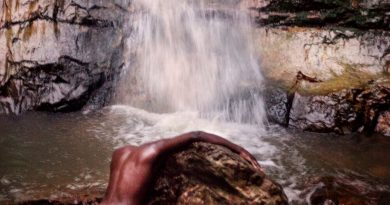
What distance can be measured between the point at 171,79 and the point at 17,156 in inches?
129

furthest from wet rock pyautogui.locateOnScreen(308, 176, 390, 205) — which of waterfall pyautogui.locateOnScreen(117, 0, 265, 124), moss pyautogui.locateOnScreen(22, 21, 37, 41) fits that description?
moss pyautogui.locateOnScreen(22, 21, 37, 41)

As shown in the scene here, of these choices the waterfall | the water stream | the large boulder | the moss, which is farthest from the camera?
the waterfall

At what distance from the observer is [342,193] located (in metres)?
4.25

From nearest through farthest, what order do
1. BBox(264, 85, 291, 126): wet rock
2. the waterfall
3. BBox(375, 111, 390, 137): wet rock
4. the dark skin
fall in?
the dark skin < BBox(375, 111, 390, 137): wet rock < BBox(264, 85, 291, 126): wet rock < the waterfall

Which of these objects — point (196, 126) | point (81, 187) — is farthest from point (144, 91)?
point (81, 187)

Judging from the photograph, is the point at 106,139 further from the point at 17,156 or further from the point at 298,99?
the point at 298,99

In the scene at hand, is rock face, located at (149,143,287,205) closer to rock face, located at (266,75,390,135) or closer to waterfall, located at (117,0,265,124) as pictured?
rock face, located at (266,75,390,135)

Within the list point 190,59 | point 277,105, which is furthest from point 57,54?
point 277,105

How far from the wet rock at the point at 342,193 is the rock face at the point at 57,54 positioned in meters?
4.12

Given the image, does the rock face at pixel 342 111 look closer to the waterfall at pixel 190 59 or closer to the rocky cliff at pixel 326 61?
the rocky cliff at pixel 326 61

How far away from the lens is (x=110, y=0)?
755cm

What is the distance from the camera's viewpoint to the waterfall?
7.25 m

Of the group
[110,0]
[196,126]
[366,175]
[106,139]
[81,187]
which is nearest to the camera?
[81,187]

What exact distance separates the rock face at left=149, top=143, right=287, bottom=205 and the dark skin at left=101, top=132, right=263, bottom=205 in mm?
133
